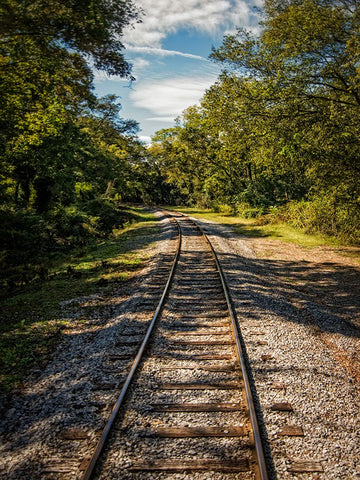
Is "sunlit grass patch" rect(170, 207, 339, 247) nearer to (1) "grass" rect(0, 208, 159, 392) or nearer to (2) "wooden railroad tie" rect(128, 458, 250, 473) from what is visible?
(1) "grass" rect(0, 208, 159, 392)

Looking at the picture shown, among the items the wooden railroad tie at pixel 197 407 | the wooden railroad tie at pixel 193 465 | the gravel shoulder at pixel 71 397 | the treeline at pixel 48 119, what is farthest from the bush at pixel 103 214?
the wooden railroad tie at pixel 193 465

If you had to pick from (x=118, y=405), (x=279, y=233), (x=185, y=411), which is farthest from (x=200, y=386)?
(x=279, y=233)

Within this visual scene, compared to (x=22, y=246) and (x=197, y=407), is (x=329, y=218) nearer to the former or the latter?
(x=197, y=407)

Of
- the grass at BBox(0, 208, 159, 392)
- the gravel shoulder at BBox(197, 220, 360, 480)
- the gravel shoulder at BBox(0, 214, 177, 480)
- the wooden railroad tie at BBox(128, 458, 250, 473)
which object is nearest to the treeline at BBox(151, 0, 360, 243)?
the gravel shoulder at BBox(197, 220, 360, 480)

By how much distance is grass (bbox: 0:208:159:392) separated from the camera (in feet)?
18.1

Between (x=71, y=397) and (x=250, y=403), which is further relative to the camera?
(x=71, y=397)

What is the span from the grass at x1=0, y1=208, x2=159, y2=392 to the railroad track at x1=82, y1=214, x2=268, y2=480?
6.98 ft

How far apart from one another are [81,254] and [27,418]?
36.3 ft

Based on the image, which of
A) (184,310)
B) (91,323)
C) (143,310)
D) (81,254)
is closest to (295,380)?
(184,310)

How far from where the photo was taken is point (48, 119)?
14062 millimetres

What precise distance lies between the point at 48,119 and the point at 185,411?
47.0ft

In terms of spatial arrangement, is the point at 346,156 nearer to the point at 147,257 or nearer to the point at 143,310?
the point at 147,257

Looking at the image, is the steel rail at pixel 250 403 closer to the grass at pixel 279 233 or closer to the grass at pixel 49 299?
the grass at pixel 49 299

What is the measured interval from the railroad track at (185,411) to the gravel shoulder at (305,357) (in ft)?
0.96
